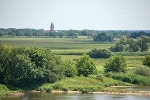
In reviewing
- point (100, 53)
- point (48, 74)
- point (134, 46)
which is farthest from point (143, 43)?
point (48, 74)

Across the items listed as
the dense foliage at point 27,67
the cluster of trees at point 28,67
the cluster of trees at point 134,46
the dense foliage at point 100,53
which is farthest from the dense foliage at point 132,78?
the cluster of trees at point 134,46

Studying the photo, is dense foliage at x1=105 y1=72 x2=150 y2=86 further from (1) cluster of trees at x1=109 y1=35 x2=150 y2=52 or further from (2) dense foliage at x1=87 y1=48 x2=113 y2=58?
(1) cluster of trees at x1=109 y1=35 x2=150 y2=52

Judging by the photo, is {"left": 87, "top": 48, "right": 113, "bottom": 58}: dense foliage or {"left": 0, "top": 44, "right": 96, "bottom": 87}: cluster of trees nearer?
{"left": 0, "top": 44, "right": 96, "bottom": 87}: cluster of trees

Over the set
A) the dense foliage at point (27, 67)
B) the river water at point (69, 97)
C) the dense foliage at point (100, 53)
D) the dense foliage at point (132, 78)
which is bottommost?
the river water at point (69, 97)

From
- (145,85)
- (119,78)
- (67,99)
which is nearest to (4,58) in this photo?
(67,99)

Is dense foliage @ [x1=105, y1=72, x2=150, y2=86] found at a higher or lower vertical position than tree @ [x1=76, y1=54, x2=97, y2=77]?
lower

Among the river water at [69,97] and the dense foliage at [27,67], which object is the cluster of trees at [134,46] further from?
the river water at [69,97]

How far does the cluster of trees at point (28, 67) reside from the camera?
208ft

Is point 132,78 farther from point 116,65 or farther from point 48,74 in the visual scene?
point 48,74

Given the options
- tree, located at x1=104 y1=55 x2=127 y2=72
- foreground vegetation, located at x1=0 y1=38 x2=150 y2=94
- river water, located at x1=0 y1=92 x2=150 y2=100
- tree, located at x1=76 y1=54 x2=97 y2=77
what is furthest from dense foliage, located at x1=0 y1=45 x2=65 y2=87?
tree, located at x1=104 y1=55 x2=127 y2=72

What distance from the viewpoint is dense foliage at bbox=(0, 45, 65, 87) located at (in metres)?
63.5

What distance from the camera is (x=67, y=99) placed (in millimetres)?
58062

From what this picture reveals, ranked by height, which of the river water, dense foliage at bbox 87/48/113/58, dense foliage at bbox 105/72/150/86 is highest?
dense foliage at bbox 87/48/113/58

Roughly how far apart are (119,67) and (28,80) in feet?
66.6
